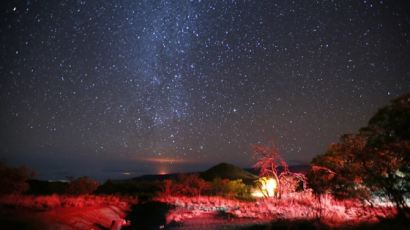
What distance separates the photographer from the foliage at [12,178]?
25.5 metres

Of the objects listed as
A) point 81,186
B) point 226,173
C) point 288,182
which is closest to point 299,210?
point 288,182

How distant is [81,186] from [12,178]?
987 cm

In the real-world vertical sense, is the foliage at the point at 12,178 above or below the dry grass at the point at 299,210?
above

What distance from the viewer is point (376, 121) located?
14.2 metres

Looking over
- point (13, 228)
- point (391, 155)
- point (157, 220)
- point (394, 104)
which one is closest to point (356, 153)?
point (391, 155)

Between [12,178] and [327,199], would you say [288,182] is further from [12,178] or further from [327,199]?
[12,178]

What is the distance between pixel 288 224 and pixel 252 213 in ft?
27.2

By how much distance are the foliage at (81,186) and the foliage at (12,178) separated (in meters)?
8.38

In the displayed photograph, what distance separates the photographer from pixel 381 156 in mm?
13930

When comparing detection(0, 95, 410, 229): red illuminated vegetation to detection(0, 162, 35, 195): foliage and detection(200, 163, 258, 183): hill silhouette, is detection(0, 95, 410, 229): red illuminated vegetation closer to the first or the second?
detection(0, 162, 35, 195): foliage

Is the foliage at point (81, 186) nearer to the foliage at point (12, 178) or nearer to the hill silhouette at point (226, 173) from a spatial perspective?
the foliage at point (12, 178)

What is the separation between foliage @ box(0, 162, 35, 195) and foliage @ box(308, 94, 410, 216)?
23886mm

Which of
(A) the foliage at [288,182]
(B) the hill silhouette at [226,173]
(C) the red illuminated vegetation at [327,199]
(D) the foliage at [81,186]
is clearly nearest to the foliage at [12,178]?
(C) the red illuminated vegetation at [327,199]

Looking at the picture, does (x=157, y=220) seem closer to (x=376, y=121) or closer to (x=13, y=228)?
(x=13, y=228)
